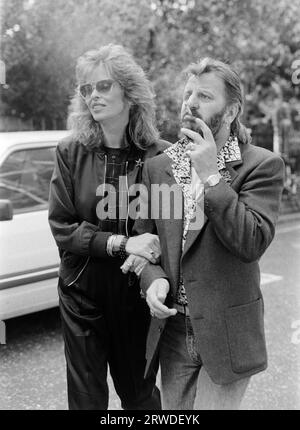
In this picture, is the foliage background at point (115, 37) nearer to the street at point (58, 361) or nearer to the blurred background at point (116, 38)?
the blurred background at point (116, 38)

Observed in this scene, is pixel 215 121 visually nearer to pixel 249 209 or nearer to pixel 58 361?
pixel 249 209

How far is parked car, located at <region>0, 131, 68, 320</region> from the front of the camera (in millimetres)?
3596

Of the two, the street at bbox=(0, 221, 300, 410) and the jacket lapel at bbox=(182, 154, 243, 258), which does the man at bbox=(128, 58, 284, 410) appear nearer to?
the jacket lapel at bbox=(182, 154, 243, 258)

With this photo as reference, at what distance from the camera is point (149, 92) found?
212 cm

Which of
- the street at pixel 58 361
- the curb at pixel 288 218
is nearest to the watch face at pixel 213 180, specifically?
the street at pixel 58 361

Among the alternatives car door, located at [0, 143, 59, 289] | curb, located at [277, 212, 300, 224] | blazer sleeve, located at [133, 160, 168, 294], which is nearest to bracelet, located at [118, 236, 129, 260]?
blazer sleeve, located at [133, 160, 168, 294]

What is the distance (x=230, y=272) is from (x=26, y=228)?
2401mm

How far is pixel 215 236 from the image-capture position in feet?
5.14

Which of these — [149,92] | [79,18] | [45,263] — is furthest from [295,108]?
[149,92]

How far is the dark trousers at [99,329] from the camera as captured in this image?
6.77 ft

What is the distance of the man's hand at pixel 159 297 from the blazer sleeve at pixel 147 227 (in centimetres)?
3

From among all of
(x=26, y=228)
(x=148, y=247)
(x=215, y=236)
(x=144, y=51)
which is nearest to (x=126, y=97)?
(x=148, y=247)
